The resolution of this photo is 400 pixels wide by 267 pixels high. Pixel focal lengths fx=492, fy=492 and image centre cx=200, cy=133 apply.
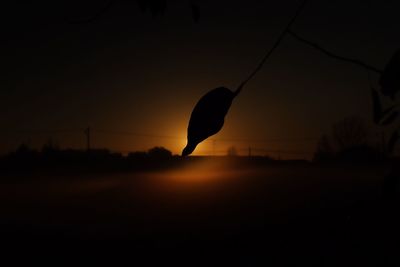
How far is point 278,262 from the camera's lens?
9.12 meters

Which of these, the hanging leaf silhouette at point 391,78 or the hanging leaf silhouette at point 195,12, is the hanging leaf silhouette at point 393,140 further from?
the hanging leaf silhouette at point 195,12

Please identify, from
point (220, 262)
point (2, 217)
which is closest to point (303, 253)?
point (220, 262)

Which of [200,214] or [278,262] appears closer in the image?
[278,262]

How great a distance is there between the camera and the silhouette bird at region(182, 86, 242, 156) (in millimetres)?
274

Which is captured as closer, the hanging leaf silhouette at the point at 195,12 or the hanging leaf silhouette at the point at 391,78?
the hanging leaf silhouette at the point at 391,78

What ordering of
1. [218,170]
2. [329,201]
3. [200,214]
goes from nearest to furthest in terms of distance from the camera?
[200,214]
[329,201]
[218,170]

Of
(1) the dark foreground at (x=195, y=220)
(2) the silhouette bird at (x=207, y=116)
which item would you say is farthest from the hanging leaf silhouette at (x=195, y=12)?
(1) the dark foreground at (x=195, y=220)

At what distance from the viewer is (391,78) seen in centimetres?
28

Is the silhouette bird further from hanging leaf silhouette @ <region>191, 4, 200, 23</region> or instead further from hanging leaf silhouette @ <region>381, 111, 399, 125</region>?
hanging leaf silhouette @ <region>191, 4, 200, 23</region>

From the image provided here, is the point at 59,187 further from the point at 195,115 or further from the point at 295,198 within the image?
the point at 195,115

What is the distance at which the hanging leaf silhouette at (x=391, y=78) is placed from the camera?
28 cm

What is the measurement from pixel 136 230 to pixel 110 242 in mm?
1084

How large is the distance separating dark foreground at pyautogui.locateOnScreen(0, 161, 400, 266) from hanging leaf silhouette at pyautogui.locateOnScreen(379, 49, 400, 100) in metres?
6.72

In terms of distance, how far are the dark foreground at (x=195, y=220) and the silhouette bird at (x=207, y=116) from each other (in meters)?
6.76
